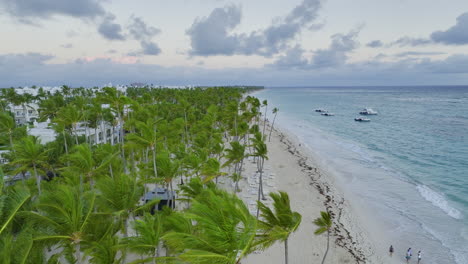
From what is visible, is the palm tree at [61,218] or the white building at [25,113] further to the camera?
the white building at [25,113]

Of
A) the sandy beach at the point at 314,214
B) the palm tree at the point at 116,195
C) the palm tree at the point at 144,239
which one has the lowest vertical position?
the sandy beach at the point at 314,214

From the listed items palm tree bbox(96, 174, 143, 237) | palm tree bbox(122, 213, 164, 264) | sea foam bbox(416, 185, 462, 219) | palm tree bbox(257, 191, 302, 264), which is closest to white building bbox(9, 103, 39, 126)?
palm tree bbox(96, 174, 143, 237)

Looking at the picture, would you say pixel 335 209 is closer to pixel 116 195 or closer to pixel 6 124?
pixel 116 195

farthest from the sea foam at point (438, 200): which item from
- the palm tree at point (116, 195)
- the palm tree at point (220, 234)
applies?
the palm tree at point (116, 195)

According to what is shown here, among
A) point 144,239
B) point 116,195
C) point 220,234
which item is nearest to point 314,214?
point 144,239

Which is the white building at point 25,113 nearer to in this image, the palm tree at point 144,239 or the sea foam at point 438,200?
the palm tree at point 144,239

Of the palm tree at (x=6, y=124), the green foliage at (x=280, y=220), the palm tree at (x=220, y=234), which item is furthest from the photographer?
the palm tree at (x=6, y=124)

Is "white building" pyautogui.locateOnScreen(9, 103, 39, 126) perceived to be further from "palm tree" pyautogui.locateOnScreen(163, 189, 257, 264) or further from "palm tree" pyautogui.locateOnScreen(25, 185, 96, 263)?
"palm tree" pyautogui.locateOnScreen(163, 189, 257, 264)
